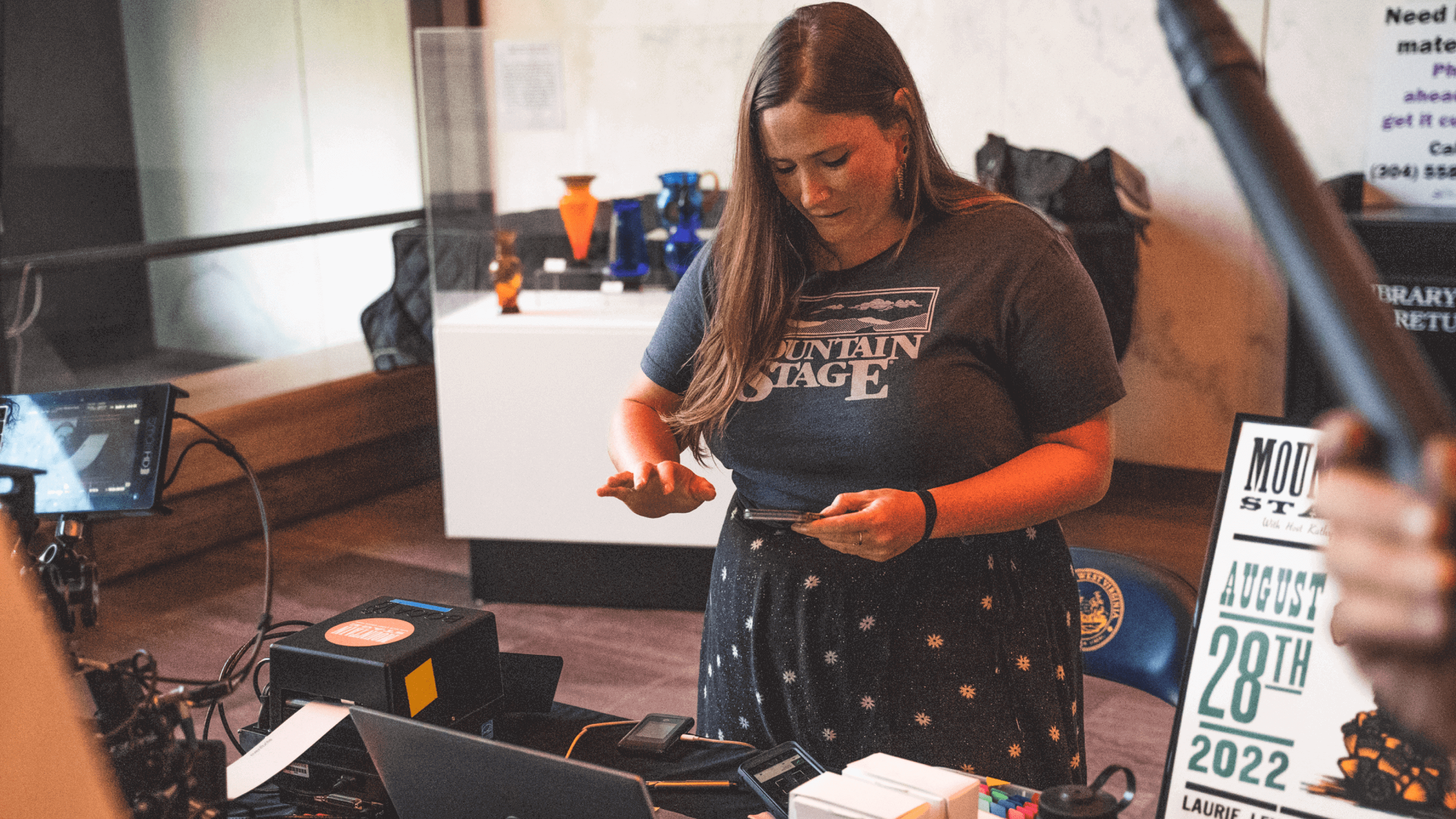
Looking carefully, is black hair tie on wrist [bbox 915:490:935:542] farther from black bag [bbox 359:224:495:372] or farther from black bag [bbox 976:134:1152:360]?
black bag [bbox 359:224:495:372]

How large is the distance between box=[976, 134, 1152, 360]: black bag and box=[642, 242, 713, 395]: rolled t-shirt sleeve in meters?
2.58

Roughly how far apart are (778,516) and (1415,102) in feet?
11.2

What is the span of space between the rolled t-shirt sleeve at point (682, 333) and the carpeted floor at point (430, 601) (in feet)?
4.51

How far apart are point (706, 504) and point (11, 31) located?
3.13m

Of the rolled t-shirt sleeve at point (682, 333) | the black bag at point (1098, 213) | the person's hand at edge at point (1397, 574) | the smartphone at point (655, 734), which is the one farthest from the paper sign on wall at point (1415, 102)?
the person's hand at edge at point (1397, 574)

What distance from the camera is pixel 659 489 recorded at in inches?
53.4

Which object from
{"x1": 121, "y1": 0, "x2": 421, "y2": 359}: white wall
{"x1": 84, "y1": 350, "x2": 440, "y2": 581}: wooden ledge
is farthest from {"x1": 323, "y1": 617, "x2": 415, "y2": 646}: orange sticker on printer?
{"x1": 121, "y1": 0, "x2": 421, "y2": 359}: white wall

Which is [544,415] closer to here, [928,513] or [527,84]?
[527,84]

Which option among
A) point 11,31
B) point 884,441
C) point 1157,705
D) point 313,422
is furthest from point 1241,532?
point 11,31

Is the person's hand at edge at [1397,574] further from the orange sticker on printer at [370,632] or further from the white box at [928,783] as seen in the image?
the orange sticker on printer at [370,632]

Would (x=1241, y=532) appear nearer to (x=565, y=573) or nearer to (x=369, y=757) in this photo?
(x=369, y=757)

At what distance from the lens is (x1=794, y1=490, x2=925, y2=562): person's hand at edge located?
3.84 ft

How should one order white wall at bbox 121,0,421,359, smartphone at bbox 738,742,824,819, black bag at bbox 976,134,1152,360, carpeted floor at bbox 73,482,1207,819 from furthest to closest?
white wall at bbox 121,0,421,359 < black bag at bbox 976,134,1152,360 < carpeted floor at bbox 73,482,1207,819 < smartphone at bbox 738,742,824,819

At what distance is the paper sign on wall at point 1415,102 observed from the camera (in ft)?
Result: 12.3
